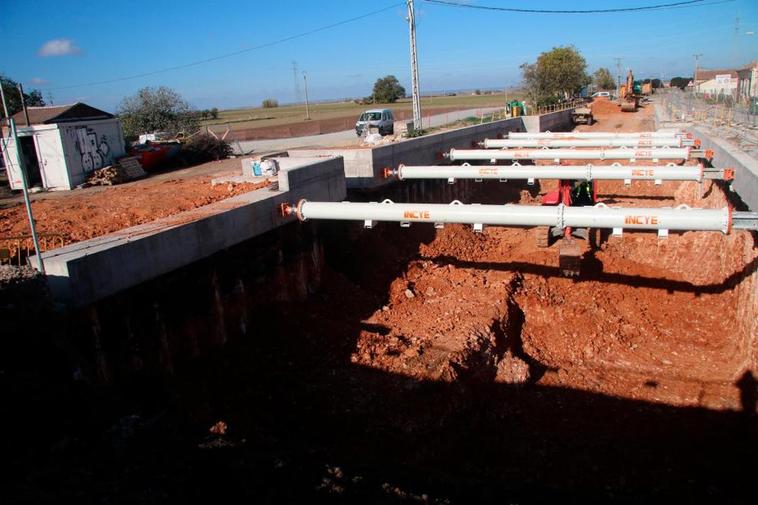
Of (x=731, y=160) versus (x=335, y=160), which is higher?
(x=335, y=160)

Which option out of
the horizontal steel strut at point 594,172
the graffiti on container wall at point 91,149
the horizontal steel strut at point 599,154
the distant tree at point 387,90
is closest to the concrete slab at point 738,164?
the horizontal steel strut at point 594,172

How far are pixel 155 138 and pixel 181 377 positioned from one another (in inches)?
921

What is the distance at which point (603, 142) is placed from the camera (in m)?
21.1

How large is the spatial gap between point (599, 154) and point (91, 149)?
1730 centimetres

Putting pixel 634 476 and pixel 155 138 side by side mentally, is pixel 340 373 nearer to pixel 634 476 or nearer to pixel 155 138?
pixel 634 476

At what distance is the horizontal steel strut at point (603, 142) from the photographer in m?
19.6

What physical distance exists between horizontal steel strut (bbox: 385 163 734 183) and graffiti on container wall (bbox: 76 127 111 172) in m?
11.6

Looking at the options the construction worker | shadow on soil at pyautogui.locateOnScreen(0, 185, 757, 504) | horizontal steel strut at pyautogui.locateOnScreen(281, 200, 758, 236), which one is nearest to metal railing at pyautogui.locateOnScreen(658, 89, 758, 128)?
the construction worker

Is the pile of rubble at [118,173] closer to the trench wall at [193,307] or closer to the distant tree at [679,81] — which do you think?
the trench wall at [193,307]

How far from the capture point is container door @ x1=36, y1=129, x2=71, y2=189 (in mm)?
17922

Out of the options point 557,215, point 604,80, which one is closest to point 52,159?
point 557,215

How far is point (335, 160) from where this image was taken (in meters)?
14.5

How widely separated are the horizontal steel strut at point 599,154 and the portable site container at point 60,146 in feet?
41.6

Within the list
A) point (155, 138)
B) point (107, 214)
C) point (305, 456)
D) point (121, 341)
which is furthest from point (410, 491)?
point (155, 138)
